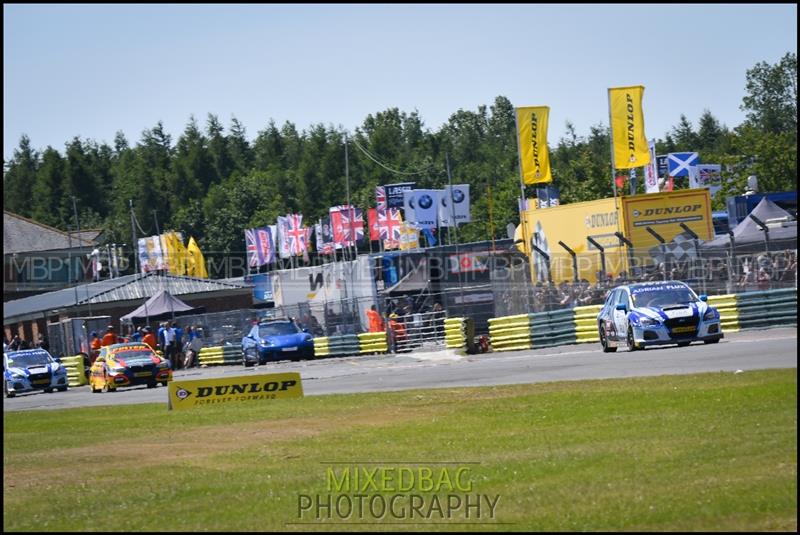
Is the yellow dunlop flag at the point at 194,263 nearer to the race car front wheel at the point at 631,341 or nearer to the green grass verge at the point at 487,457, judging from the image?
the race car front wheel at the point at 631,341

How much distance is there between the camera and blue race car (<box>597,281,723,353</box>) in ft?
80.0

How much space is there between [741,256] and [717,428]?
1771 centimetres

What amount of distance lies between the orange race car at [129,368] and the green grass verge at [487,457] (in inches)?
569

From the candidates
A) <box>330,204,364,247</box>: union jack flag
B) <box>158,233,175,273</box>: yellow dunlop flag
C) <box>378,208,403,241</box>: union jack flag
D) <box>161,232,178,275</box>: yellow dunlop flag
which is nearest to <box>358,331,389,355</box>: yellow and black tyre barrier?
<box>330,204,364,247</box>: union jack flag

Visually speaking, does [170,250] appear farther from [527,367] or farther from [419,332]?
[527,367]

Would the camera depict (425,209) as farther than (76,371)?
Yes

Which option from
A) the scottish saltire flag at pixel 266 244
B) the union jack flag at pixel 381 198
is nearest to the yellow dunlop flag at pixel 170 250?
the scottish saltire flag at pixel 266 244

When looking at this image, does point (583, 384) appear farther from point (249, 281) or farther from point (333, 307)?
point (249, 281)

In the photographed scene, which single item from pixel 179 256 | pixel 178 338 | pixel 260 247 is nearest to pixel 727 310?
pixel 178 338

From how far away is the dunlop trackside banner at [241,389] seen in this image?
73.0 feet

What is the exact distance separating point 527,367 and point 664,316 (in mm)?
2964

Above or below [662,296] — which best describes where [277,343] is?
below

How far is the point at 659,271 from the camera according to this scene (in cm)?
3088
